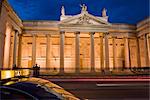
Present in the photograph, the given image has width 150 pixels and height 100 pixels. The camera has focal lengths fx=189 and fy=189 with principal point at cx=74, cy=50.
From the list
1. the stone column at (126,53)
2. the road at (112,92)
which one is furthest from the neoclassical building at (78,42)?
the road at (112,92)

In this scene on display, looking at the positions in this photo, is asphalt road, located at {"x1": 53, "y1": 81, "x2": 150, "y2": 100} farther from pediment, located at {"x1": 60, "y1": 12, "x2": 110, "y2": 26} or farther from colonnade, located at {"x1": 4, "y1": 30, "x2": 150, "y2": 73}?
pediment, located at {"x1": 60, "y1": 12, "x2": 110, "y2": 26}

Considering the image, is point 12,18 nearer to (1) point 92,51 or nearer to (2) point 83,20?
(2) point 83,20

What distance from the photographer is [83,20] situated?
39.2 meters

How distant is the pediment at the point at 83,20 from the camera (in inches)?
1531

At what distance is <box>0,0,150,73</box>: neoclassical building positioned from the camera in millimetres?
38500

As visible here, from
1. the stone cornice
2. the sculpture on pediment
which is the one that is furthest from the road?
the sculpture on pediment

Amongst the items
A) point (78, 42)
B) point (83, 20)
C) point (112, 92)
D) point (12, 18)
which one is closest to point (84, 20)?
point (83, 20)

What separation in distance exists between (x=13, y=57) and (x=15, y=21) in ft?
22.3

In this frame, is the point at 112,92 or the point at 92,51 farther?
the point at 92,51

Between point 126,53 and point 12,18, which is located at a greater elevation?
point 12,18

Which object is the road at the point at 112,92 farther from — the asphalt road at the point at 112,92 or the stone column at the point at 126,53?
the stone column at the point at 126,53

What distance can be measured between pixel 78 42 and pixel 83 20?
4.68m

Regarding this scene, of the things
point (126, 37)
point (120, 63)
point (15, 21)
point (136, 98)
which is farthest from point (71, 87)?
point (120, 63)

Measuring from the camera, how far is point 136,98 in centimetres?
923
